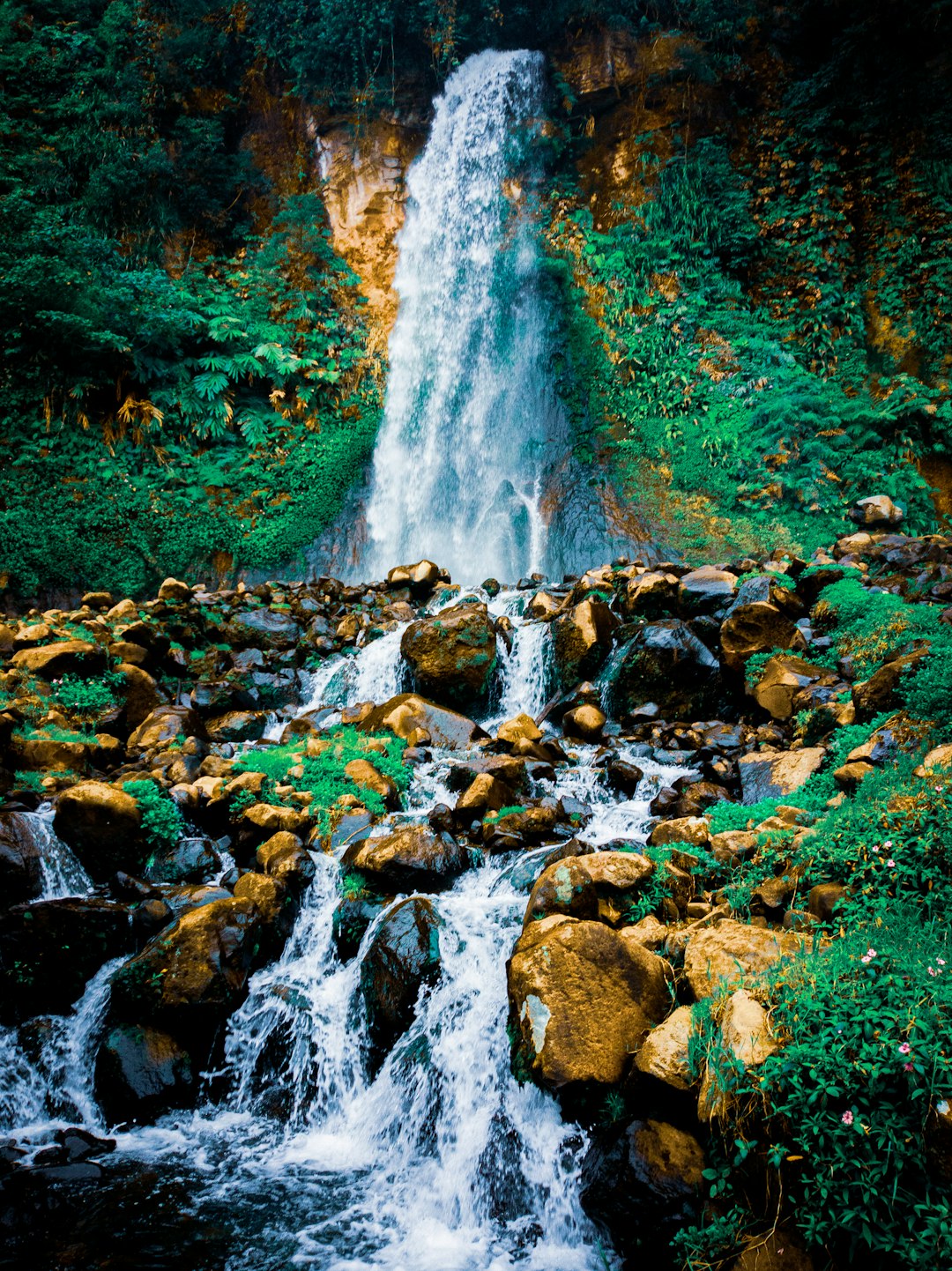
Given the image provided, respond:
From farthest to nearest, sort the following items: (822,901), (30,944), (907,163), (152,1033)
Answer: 1. (907,163)
2. (30,944)
3. (152,1033)
4. (822,901)

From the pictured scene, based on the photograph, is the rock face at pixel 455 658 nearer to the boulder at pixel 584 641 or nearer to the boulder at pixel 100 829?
the boulder at pixel 584 641

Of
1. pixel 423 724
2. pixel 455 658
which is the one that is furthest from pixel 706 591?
pixel 423 724

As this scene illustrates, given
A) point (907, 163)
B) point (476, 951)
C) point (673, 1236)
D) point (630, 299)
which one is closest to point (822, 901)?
point (673, 1236)

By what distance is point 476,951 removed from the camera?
4.16m

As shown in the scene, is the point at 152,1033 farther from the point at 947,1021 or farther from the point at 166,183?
the point at 166,183

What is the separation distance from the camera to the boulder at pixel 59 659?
760 cm

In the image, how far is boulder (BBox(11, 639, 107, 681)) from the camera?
760 centimetres

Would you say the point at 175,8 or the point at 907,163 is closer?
the point at 907,163

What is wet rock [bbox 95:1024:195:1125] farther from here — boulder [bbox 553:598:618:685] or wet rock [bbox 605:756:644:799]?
boulder [bbox 553:598:618:685]

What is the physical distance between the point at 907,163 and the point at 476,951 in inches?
696

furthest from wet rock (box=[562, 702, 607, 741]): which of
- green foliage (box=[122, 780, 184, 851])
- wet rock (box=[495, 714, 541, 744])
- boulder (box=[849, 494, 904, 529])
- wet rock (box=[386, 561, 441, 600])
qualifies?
boulder (box=[849, 494, 904, 529])

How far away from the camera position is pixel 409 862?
189 inches

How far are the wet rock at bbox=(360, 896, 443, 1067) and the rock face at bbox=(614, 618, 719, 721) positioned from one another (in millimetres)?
4301

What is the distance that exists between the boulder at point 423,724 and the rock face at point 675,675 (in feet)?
6.27
